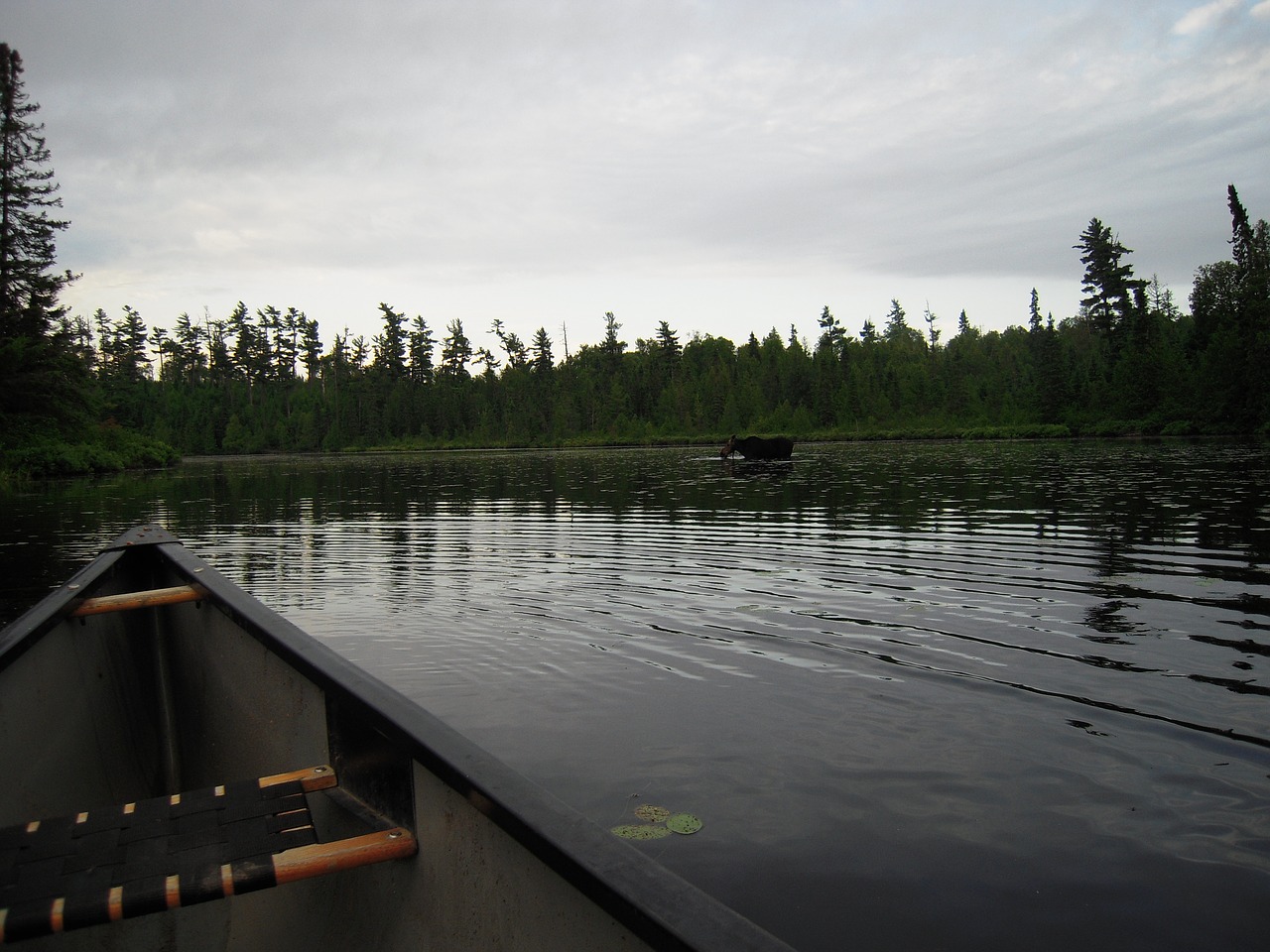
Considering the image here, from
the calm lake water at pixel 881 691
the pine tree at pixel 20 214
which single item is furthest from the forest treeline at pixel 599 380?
the calm lake water at pixel 881 691

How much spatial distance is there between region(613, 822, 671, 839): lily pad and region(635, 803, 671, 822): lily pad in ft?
0.24

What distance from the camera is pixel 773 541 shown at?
13352mm

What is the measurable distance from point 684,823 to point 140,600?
10.2 ft

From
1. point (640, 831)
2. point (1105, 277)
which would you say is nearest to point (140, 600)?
point (640, 831)

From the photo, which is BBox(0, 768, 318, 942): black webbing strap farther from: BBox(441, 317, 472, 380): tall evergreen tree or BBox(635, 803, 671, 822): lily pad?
BBox(441, 317, 472, 380): tall evergreen tree

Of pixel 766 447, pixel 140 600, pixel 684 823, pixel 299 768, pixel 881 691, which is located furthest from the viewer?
pixel 766 447

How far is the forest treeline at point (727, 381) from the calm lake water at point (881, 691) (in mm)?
58800

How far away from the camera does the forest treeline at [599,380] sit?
4450 centimetres

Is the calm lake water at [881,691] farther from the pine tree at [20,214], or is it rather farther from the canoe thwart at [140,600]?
the pine tree at [20,214]

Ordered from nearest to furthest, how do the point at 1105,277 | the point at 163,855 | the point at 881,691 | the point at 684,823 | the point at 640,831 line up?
the point at 163,855
the point at 640,831
the point at 684,823
the point at 881,691
the point at 1105,277

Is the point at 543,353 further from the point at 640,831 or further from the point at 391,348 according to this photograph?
the point at 640,831

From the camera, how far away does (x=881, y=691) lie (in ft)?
19.3

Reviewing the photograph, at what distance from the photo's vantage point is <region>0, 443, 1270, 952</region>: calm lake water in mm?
3527

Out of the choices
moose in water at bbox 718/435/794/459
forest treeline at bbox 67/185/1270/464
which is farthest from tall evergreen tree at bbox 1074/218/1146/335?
moose in water at bbox 718/435/794/459
